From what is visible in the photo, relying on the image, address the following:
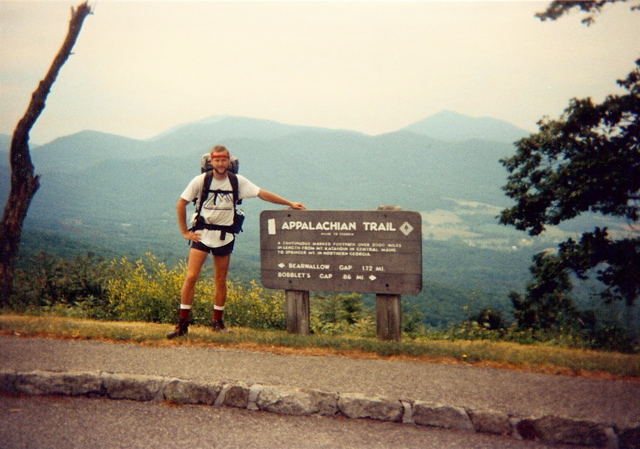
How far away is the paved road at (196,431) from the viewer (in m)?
4.09

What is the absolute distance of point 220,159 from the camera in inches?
257

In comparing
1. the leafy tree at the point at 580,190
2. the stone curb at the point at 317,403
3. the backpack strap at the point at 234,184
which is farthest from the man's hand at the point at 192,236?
the leafy tree at the point at 580,190

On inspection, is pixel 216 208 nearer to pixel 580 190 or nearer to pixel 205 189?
pixel 205 189

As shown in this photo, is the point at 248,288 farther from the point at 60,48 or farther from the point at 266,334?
the point at 60,48

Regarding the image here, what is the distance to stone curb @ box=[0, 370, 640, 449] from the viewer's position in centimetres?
411

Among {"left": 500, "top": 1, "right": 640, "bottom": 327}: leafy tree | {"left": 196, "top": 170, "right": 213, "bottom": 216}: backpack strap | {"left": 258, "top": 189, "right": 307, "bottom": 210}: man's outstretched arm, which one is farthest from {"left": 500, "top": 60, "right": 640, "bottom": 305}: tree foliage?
{"left": 196, "top": 170, "right": 213, "bottom": 216}: backpack strap

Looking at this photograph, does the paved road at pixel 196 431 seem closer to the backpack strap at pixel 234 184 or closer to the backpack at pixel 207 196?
the backpack at pixel 207 196

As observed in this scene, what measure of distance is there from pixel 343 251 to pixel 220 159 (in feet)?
5.79

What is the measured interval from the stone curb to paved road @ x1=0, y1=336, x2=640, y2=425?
0.10 meters

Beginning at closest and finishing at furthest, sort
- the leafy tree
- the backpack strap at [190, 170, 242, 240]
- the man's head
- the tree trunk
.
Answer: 1. the man's head
2. the backpack strap at [190, 170, 242, 240]
3. the tree trunk
4. the leafy tree

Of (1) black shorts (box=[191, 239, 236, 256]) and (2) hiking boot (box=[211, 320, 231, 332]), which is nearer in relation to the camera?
(1) black shorts (box=[191, 239, 236, 256])

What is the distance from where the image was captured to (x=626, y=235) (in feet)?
53.7

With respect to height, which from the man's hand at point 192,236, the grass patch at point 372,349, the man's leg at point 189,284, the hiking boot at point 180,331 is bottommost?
the grass patch at point 372,349

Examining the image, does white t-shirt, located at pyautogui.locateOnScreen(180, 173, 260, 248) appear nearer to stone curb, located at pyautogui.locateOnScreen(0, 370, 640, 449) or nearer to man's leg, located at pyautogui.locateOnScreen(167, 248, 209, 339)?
man's leg, located at pyautogui.locateOnScreen(167, 248, 209, 339)
